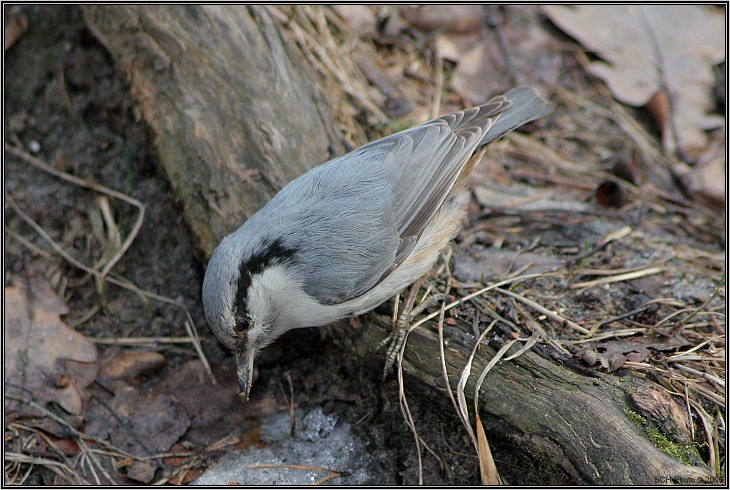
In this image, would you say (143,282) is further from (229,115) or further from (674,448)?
(674,448)

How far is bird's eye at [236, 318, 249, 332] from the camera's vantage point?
3.41 meters

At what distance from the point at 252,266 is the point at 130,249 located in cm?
140

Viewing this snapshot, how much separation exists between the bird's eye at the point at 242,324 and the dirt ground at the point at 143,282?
20.7 inches

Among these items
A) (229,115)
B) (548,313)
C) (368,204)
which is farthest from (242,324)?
(548,313)

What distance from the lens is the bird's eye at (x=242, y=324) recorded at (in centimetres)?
341

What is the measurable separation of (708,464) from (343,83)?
128 inches

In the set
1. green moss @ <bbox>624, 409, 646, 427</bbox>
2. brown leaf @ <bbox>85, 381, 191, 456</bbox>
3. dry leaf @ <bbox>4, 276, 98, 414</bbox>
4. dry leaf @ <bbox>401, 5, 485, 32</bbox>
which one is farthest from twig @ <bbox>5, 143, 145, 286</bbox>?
green moss @ <bbox>624, 409, 646, 427</bbox>

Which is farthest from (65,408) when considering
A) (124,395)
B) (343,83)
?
(343,83)

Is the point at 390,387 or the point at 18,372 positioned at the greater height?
the point at 18,372

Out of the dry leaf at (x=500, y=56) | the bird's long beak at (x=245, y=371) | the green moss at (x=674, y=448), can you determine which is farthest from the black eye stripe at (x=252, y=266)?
the dry leaf at (x=500, y=56)

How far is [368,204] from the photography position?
363 centimetres

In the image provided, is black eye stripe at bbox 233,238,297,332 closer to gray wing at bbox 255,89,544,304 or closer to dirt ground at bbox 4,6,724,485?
gray wing at bbox 255,89,544,304

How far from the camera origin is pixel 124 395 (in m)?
3.81

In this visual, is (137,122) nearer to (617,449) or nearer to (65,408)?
(65,408)
